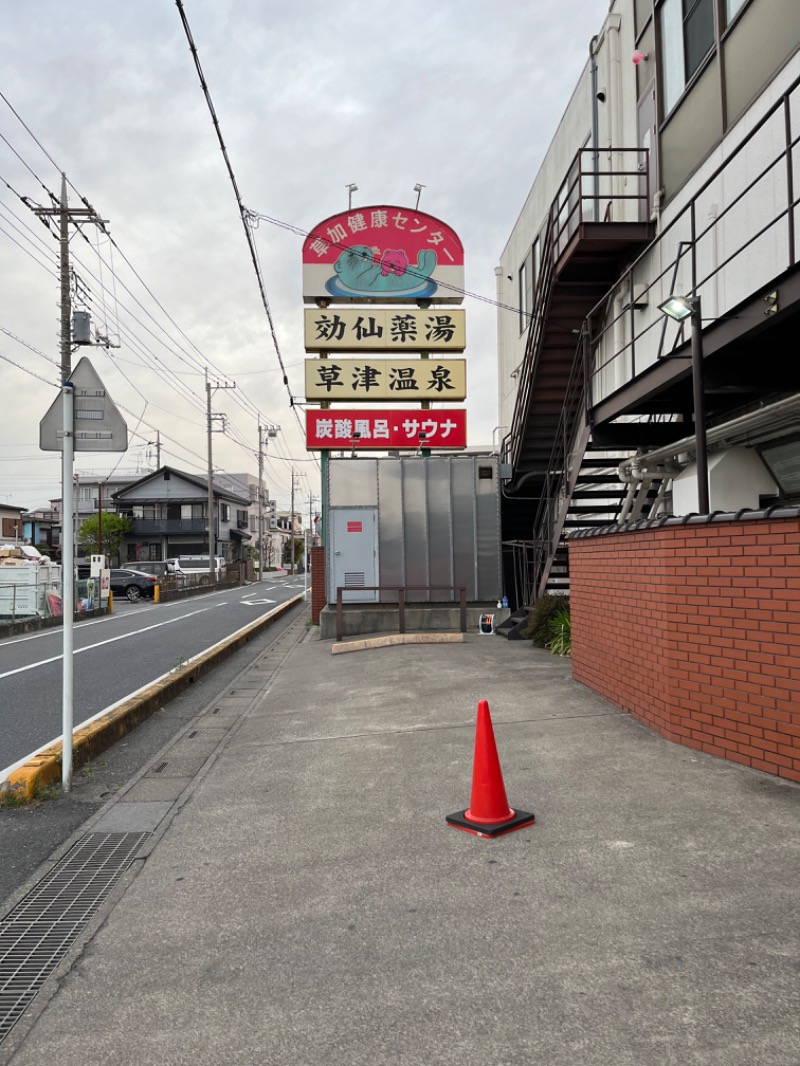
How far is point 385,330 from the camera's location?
56.9ft

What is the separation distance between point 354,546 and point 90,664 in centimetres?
562

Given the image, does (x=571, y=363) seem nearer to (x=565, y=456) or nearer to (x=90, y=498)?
(x=565, y=456)

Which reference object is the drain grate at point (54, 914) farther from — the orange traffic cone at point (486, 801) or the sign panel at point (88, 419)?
the sign panel at point (88, 419)

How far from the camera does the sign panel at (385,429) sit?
669 inches

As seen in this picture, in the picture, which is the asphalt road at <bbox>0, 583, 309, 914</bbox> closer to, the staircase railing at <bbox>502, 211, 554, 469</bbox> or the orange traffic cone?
the orange traffic cone

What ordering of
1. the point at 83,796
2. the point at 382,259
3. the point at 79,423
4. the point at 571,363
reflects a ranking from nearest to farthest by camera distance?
the point at 83,796
the point at 79,423
the point at 571,363
the point at 382,259

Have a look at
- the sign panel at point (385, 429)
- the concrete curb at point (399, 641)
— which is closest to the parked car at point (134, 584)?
the sign panel at point (385, 429)

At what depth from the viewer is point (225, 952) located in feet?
10.5

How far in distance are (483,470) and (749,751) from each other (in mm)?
11556

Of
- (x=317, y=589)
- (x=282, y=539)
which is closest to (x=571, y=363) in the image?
(x=317, y=589)

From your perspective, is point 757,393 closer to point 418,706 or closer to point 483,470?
point 418,706

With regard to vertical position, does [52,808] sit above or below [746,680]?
below

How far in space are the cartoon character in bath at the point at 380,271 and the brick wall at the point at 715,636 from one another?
11.7 meters

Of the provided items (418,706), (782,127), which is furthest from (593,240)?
(418,706)
